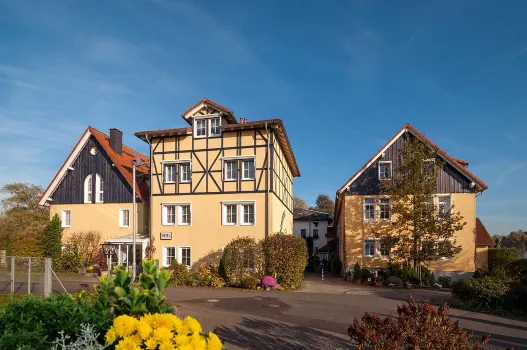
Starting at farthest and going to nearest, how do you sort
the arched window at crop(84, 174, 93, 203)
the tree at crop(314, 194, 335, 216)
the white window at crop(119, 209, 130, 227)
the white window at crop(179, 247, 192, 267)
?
the tree at crop(314, 194, 335, 216) → the arched window at crop(84, 174, 93, 203) → the white window at crop(119, 209, 130, 227) → the white window at crop(179, 247, 192, 267)

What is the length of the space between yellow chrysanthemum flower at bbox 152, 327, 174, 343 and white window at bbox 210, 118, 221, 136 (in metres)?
19.3

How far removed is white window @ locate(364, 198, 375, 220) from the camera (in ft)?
76.3

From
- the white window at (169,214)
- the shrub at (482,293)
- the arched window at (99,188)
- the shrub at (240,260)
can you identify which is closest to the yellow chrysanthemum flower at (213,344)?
the shrub at (482,293)

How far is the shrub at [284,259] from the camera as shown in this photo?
60.6ft

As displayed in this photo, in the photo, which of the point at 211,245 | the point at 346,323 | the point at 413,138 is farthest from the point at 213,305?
the point at 413,138

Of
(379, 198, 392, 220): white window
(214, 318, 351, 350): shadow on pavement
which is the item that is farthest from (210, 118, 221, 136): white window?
(214, 318, 351, 350): shadow on pavement

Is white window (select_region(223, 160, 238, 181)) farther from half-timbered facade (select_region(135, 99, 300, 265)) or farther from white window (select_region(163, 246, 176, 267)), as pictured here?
white window (select_region(163, 246, 176, 267))

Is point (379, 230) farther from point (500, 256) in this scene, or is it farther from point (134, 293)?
point (134, 293)

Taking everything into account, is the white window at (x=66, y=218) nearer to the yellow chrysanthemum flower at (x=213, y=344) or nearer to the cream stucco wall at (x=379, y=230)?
the cream stucco wall at (x=379, y=230)

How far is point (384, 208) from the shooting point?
23047mm

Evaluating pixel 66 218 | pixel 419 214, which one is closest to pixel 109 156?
pixel 66 218

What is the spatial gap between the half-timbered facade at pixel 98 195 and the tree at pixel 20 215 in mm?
2712

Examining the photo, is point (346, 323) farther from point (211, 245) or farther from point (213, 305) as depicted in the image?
point (211, 245)

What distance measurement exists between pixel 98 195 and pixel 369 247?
60.2 feet
